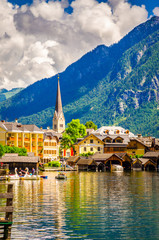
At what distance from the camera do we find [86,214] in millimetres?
43250

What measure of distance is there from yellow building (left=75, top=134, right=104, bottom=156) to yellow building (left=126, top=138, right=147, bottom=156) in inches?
444

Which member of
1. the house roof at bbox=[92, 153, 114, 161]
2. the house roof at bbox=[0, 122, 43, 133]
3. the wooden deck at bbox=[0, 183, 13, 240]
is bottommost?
the wooden deck at bbox=[0, 183, 13, 240]

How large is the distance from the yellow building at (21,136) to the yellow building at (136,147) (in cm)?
3486

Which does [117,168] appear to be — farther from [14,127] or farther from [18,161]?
[14,127]

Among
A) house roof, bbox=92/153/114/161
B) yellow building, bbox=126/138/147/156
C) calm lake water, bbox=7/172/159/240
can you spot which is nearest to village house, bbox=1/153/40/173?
house roof, bbox=92/153/114/161

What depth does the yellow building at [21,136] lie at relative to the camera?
16050 centimetres

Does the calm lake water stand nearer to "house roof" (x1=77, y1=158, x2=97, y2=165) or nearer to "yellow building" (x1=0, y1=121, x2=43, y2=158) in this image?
"house roof" (x1=77, y1=158, x2=97, y2=165)

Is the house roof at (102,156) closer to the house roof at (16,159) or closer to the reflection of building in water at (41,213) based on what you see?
the house roof at (16,159)

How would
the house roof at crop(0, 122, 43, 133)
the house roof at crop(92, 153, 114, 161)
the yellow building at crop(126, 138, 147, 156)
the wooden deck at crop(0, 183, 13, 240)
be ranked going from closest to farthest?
the wooden deck at crop(0, 183, 13, 240) → the house roof at crop(92, 153, 114, 161) → the house roof at crop(0, 122, 43, 133) → the yellow building at crop(126, 138, 147, 156)

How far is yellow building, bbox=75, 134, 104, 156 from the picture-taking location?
173m

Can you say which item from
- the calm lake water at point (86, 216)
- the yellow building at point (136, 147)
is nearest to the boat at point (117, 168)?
the yellow building at point (136, 147)

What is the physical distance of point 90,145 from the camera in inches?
6885

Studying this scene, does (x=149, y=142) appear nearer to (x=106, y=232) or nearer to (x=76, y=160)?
(x=76, y=160)

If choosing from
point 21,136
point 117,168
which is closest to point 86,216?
point 117,168
